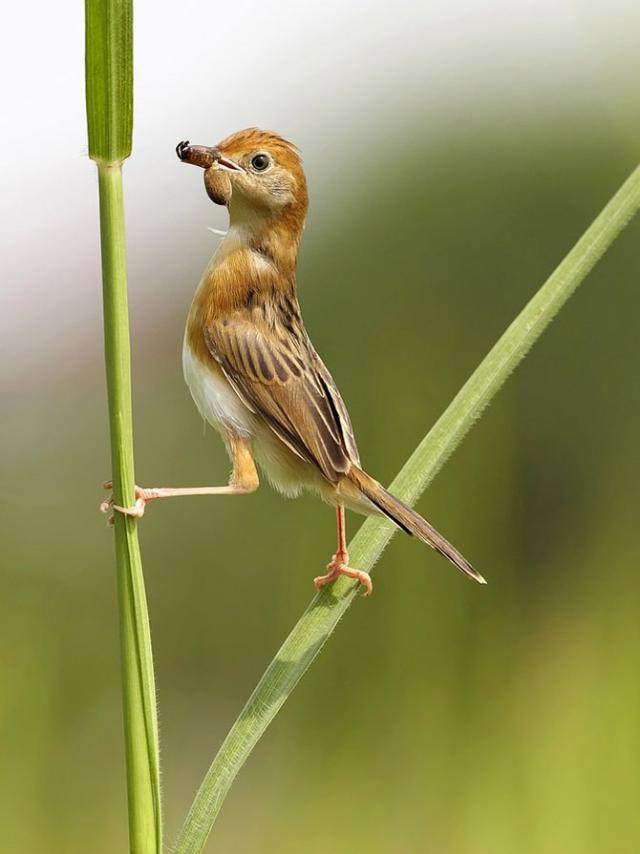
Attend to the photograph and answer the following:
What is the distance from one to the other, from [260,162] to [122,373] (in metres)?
0.81

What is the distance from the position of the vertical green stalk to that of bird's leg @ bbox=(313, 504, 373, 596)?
27 cm

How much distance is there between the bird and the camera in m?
1.61

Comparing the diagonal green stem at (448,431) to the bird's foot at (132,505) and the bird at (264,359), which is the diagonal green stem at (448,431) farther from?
the bird at (264,359)

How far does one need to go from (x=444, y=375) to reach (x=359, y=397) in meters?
0.36

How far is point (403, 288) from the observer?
473cm

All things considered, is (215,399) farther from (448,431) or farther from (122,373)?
(122,373)

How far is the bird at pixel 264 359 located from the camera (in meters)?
1.61

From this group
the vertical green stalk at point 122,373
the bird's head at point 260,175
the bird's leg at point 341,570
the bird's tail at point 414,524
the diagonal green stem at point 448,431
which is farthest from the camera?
the bird's head at point 260,175

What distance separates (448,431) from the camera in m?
1.12

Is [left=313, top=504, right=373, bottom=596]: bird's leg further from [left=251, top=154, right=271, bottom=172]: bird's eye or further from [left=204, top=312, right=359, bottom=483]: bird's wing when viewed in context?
[left=251, top=154, right=271, bottom=172]: bird's eye

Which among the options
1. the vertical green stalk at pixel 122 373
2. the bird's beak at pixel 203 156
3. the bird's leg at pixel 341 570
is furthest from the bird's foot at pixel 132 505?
the bird's beak at pixel 203 156

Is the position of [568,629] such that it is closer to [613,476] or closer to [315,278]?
[613,476]

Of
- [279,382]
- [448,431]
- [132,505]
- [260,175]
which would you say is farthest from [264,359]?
[132,505]

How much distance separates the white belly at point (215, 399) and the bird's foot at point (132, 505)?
202 mm
